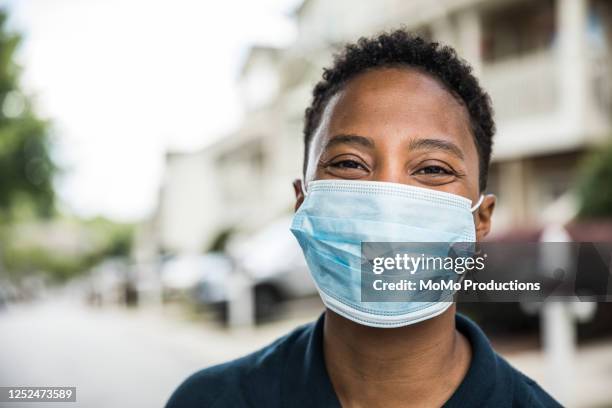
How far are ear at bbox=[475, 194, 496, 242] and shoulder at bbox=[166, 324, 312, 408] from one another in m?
0.59

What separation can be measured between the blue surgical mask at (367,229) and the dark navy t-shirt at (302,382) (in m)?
0.17

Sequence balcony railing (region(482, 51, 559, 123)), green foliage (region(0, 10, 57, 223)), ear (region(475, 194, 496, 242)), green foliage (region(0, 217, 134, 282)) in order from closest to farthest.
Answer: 1. ear (region(475, 194, 496, 242))
2. green foliage (region(0, 10, 57, 223))
3. balcony railing (region(482, 51, 559, 123))
4. green foliage (region(0, 217, 134, 282))

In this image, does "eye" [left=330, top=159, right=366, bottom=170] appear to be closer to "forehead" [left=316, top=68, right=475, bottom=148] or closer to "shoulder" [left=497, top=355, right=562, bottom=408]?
"forehead" [left=316, top=68, right=475, bottom=148]

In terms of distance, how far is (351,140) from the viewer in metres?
1.68

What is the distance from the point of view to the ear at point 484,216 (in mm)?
1881

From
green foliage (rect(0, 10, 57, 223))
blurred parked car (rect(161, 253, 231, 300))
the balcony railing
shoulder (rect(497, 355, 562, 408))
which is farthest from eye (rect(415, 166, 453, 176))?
blurred parked car (rect(161, 253, 231, 300))

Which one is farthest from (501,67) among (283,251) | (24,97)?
(24,97)

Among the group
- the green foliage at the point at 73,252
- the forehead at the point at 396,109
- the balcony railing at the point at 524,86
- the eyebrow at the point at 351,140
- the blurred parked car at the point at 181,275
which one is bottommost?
the green foliage at the point at 73,252

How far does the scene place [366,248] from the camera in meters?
1.73

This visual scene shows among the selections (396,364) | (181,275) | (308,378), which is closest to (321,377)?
(308,378)

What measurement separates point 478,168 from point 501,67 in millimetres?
11479

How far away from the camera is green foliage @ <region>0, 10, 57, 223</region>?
11.6 m

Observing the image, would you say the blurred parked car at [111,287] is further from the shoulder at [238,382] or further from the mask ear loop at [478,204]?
the mask ear loop at [478,204]

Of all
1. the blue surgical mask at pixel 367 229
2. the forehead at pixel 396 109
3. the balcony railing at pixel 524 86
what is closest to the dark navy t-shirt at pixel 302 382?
the blue surgical mask at pixel 367 229
